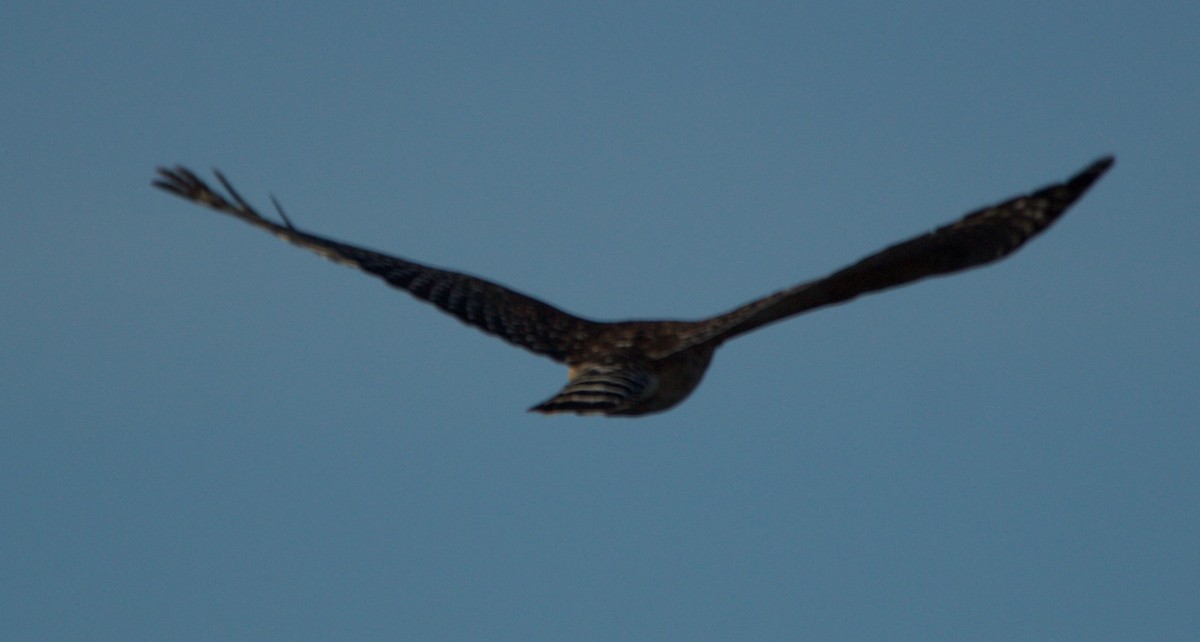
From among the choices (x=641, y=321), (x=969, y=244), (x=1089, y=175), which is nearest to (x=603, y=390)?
(x=641, y=321)

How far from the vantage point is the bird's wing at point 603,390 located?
45.2 feet

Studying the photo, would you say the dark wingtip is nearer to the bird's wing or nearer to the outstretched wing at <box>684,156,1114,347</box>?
the outstretched wing at <box>684,156,1114,347</box>

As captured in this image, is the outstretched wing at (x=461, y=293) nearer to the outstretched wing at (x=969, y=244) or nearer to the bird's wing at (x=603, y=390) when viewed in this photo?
the bird's wing at (x=603, y=390)

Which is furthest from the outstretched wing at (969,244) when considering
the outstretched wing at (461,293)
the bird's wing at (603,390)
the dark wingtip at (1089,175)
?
the outstretched wing at (461,293)

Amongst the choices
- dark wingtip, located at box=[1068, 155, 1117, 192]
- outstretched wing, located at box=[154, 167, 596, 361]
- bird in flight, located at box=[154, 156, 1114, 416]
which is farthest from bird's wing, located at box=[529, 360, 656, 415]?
dark wingtip, located at box=[1068, 155, 1117, 192]

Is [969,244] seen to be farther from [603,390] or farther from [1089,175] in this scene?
[603,390]

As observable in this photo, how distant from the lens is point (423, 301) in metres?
16.3

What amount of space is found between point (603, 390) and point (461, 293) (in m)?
3.12

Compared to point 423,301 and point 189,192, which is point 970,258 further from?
point 189,192

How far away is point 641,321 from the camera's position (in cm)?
1600

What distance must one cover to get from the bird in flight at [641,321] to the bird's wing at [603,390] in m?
0.01

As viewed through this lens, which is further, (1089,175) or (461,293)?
(461,293)

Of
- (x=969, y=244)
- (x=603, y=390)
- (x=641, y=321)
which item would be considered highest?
(x=641, y=321)

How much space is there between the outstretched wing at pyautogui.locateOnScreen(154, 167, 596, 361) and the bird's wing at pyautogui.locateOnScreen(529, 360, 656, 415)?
3.74 ft
